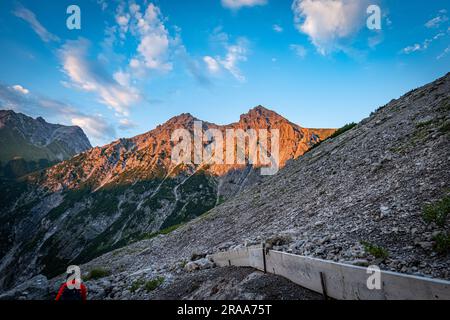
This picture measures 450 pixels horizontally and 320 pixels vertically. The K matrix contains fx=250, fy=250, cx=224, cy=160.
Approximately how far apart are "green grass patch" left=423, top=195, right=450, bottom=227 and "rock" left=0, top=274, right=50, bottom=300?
17.5 metres

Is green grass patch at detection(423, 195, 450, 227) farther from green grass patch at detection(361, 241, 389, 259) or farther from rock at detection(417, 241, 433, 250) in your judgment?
green grass patch at detection(361, 241, 389, 259)

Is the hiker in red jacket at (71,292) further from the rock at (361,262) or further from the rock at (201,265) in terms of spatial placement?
the rock at (361,262)

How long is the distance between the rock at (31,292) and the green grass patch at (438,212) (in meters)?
17.5

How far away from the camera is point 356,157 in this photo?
75.8ft

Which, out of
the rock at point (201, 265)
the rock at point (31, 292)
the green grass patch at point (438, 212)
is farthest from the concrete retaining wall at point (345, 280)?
the rock at point (31, 292)

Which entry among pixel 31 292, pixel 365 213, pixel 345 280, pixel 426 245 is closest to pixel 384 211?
pixel 365 213

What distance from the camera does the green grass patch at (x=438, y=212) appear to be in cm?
873

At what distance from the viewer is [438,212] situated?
29.7 feet

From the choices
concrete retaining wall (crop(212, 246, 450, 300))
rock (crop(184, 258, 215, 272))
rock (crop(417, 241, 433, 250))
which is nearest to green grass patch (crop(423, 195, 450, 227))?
rock (crop(417, 241, 433, 250))

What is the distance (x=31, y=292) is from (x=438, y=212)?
18794 millimetres

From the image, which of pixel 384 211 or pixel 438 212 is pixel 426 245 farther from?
pixel 384 211
